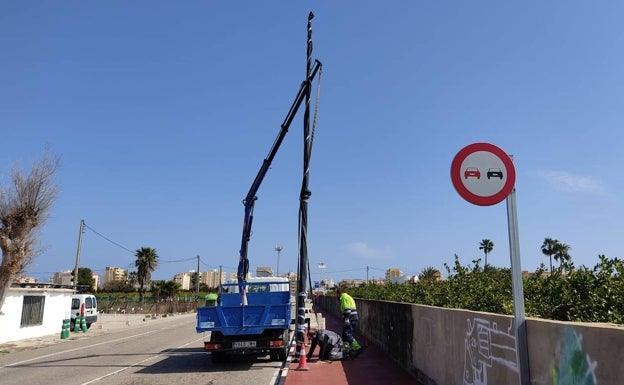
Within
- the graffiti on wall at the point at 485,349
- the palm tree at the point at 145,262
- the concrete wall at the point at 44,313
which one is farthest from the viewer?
the palm tree at the point at 145,262

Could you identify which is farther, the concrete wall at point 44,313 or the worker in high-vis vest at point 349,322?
the concrete wall at point 44,313

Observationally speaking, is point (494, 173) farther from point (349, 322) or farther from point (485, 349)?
point (349, 322)

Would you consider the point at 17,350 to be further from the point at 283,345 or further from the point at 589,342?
the point at 589,342

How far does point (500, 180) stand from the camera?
186 inches

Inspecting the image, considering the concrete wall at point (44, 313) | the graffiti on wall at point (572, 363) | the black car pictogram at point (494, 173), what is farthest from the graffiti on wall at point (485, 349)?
the concrete wall at point (44, 313)

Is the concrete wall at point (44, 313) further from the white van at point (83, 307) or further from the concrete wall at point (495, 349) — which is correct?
the concrete wall at point (495, 349)

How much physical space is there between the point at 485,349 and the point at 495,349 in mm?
336

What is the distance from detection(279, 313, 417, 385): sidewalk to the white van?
21482mm

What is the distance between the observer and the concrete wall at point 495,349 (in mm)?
3680

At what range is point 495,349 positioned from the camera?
573 cm

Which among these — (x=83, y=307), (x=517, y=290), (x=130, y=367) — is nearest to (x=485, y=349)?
(x=517, y=290)

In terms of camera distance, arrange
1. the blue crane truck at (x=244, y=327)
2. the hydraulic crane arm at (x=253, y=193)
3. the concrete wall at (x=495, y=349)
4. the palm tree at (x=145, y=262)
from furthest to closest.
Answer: the palm tree at (x=145, y=262) → the hydraulic crane arm at (x=253, y=193) → the blue crane truck at (x=244, y=327) → the concrete wall at (x=495, y=349)

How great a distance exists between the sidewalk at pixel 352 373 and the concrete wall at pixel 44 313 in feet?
51.5

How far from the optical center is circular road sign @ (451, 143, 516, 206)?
15.4 feet
